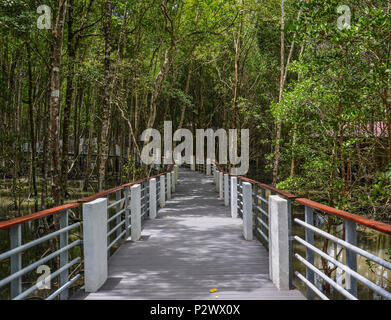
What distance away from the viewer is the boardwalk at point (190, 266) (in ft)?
13.6

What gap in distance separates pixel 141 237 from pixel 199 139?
2581 cm

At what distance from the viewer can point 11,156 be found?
15602 mm

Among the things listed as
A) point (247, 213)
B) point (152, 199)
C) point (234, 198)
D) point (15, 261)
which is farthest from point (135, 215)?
point (15, 261)

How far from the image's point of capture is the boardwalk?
414cm

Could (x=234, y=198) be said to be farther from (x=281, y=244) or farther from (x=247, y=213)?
(x=281, y=244)

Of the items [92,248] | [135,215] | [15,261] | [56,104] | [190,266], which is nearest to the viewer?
[15,261]

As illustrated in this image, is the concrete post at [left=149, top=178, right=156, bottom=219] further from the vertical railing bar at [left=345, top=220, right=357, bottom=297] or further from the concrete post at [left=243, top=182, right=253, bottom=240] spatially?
the vertical railing bar at [left=345, top=220, right=357, bottom=297]

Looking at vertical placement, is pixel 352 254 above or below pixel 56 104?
below

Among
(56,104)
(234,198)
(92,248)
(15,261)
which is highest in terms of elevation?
(56,104)

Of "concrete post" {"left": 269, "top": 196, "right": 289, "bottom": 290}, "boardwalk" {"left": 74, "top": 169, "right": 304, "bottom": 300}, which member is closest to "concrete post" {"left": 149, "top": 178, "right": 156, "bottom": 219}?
"boardwalk" {"left": 74, "top": 169, "right": 304, "bottom": 300}

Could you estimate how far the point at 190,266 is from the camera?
17.2ft
